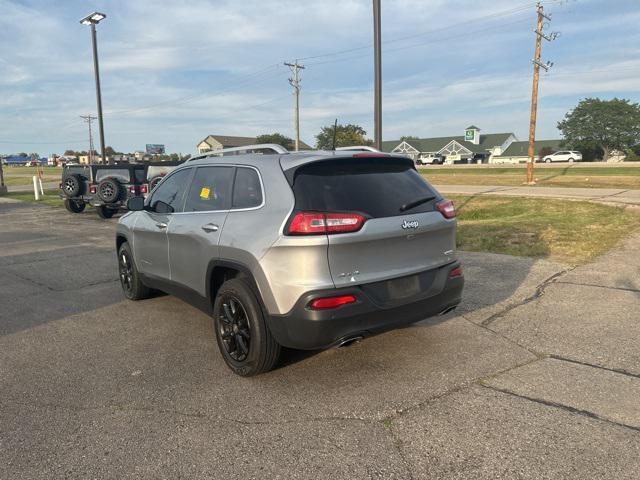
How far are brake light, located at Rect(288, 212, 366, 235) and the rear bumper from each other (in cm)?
40

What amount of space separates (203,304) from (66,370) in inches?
47.8

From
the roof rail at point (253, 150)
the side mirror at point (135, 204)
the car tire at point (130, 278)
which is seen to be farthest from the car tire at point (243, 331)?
the car tire at point (130, 278)

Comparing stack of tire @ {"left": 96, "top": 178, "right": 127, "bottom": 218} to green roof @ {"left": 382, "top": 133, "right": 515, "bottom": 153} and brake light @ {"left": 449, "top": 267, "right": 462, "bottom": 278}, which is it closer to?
brake light @ {"left": 449, "top": 267, "right": 462, "bottom": 278}

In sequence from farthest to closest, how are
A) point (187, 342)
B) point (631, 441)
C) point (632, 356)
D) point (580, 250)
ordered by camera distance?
1. point (580, 250)
2. point (187, 342)
3. point (632, 356)
4. point (631, 441)

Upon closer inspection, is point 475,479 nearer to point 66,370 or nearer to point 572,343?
point 572,343

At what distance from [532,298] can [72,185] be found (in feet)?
51.3

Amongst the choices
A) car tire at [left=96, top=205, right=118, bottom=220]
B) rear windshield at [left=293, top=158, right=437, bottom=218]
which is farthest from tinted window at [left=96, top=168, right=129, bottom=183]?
rear windshield at [left=293, top=158, right=437, bottom=218]

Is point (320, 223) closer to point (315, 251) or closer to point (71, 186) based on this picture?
point (315, 251)

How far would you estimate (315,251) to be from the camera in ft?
10.4

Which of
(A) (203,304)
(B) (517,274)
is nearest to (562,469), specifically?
(A) (203,304)

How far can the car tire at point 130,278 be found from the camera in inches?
226

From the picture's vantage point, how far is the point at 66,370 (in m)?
3.97

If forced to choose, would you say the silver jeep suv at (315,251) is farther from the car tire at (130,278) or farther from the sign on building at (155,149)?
the sign on building at (155,149)

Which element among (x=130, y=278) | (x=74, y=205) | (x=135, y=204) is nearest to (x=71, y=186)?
(x=74, y=205)
